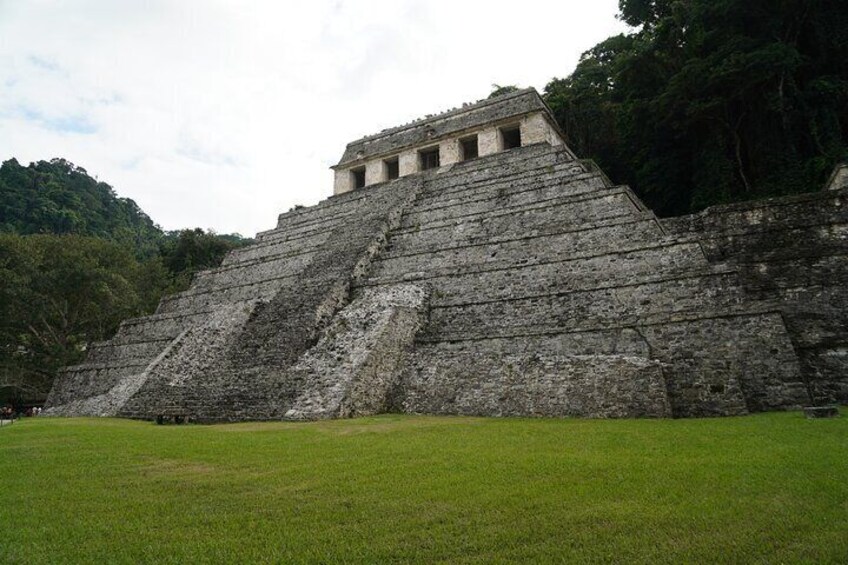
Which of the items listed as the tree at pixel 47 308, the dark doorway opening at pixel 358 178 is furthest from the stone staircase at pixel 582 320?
the tree at pixel 47 308

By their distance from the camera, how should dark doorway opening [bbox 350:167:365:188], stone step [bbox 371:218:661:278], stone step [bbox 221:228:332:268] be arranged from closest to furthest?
stone step [bbox 371:218:661:278], stone step [bbox 221:228:332:268], dark doorway opening [bbox 350:167:365:188]

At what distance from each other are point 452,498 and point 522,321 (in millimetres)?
7070

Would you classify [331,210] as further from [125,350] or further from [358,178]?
[125,350]

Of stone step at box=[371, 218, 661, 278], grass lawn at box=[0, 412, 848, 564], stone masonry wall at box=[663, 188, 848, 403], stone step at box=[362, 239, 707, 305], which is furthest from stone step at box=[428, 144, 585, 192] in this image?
grass lawn at box=[0, 412, 848, 564]

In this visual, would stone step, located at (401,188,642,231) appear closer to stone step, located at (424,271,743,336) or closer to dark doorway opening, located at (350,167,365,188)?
stone step, located at (424,271,743,336)

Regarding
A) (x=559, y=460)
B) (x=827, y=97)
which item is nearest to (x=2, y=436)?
(x=559, y=460)

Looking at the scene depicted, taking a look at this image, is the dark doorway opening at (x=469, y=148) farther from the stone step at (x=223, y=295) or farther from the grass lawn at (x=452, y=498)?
the grass lawn at (x=452, y=498)

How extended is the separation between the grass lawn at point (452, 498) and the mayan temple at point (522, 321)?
6.11 ft

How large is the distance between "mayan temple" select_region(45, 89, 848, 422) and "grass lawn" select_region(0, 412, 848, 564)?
1.86 metres

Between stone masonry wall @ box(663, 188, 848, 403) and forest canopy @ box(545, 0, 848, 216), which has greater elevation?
forest canopy @ box(545, 0, 848, 216)

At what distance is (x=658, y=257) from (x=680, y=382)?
3740mm

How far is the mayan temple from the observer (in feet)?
26.0

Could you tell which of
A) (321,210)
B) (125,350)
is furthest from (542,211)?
(125,350)

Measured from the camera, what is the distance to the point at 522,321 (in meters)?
10.6
